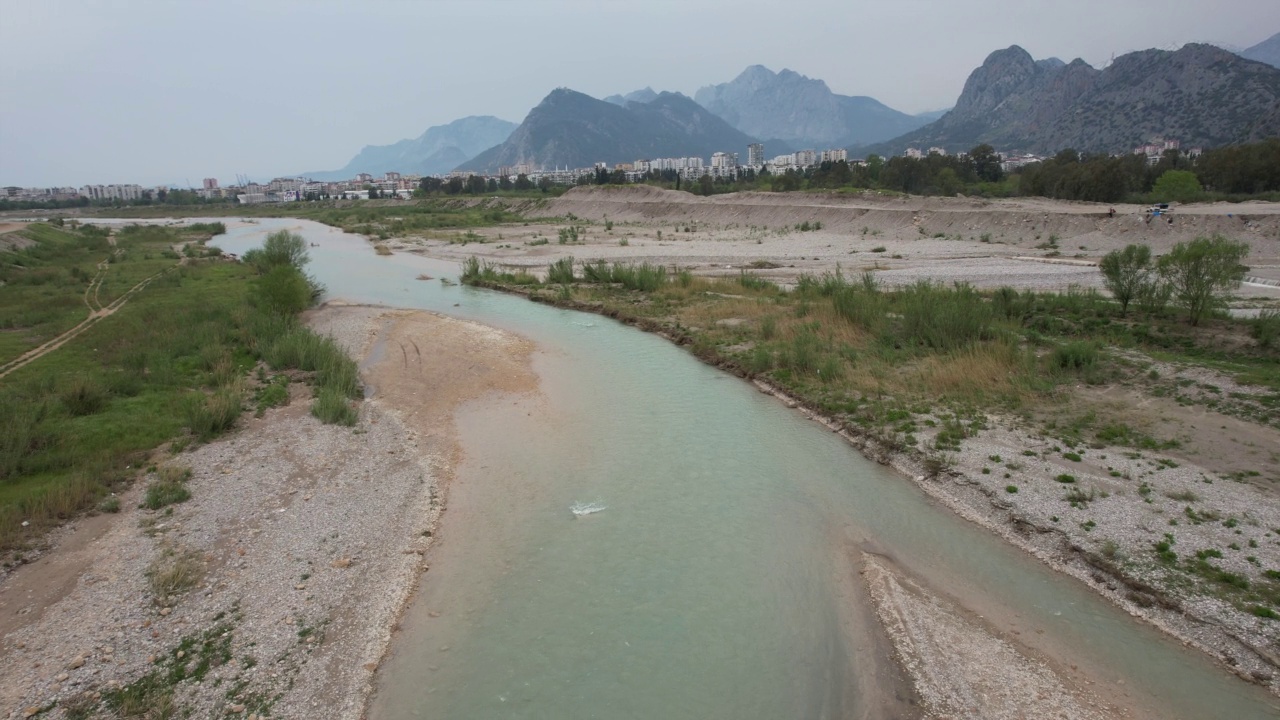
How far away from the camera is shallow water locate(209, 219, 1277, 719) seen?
808cm

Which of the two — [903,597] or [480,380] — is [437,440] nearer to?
[480,380]

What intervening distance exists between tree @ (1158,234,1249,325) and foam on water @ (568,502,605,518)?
17786mm

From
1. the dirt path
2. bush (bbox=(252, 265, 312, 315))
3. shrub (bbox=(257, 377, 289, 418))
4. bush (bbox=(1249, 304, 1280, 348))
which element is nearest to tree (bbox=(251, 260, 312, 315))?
bush (bbox=(252, 265, 312, 315))

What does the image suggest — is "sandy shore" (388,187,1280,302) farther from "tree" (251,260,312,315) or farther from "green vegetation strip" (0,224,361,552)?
"green vegetation strip" (0,224,361,552)

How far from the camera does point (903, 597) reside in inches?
383

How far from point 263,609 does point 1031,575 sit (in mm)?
11457

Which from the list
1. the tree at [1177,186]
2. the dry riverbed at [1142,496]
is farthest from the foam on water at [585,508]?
the tree at [1177,186]

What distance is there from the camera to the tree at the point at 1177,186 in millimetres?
49125

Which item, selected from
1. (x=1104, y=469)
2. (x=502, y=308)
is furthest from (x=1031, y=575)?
(x=502, y=308)

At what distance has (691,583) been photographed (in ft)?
33.7

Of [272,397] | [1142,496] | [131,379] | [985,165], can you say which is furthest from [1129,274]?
[985,165]

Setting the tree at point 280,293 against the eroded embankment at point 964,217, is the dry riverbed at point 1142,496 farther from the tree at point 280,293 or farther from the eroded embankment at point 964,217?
the tree at point 280,293

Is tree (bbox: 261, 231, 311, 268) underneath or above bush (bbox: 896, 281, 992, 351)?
above

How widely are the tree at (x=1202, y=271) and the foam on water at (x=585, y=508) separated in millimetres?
17786
